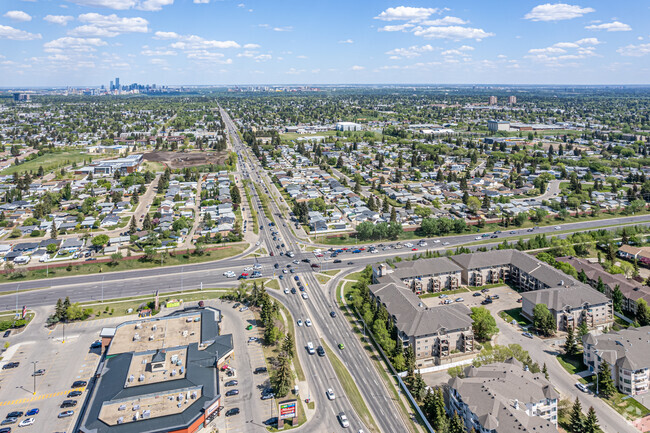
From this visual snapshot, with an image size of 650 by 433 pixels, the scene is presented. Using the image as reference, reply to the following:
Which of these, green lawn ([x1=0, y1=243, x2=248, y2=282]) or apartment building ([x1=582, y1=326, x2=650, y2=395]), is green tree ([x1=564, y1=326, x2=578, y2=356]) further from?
green lawn ([x1=0, y1=243, x2=248, y2=282])

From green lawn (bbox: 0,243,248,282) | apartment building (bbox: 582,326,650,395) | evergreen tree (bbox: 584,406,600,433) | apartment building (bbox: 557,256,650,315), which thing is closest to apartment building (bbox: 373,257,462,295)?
apartment building (bbox: 557,256,650,315)

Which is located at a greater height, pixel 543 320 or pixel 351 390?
pixel 543 320

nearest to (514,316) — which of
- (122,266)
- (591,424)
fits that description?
(591,424)

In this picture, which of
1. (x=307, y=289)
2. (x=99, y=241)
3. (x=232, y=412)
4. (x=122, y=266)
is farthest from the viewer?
(x=99, y=241)

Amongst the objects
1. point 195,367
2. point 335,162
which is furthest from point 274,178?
point 195,367

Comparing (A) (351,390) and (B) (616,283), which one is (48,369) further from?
(B) (616,283)

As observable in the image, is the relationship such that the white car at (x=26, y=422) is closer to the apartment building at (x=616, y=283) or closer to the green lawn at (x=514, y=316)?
the green lawn at (x=514, y=316)

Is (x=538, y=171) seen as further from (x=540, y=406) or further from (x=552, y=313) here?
(x=540, y=406)
